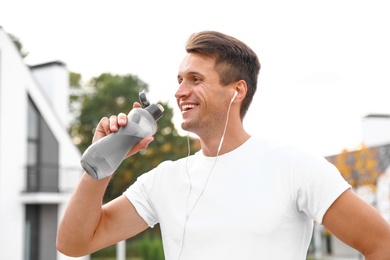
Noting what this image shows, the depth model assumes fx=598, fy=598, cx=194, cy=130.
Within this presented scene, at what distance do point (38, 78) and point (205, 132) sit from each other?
16.6 m

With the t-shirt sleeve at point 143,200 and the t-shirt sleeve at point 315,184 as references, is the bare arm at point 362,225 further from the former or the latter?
the t-shirt sleeve at point 143,200

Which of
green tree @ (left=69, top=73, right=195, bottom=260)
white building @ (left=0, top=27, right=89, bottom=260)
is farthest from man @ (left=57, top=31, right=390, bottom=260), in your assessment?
green tree @ (left=69, top=73, right=195, bottom=260)

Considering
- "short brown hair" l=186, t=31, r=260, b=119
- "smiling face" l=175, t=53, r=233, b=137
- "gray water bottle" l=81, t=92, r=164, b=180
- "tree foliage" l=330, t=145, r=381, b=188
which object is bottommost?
"tree foliage" l=330, t=145, r=381, b=188

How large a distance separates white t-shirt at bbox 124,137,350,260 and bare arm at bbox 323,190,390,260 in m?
0.03

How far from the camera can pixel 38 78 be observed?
1752cm

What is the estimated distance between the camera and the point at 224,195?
5.02 feet

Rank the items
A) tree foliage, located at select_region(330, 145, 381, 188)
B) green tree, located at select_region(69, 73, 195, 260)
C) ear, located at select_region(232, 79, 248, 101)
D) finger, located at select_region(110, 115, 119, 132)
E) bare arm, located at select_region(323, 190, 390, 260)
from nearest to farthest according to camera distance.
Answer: bare arm, located at select_region(323, 190, 390, 260)
finger, located at select_region(110, 115, 119, 132)
ear, located at select_region(232, 79, 248, 101)
tree foliage, located at select_region(330, 145, 381, 188)
green tree, located at select_region(69, 73, 195, 260)

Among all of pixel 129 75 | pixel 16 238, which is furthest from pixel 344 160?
pixel 129 75

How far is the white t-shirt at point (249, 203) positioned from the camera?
56.4 inches

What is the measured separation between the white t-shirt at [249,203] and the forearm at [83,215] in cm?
17

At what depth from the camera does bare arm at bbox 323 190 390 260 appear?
1381mm

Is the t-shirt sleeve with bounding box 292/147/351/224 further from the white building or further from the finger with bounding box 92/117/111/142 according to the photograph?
the white building

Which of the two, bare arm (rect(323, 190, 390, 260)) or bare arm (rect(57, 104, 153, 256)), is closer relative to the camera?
bare arm (rect(323, 190, 390, 260))

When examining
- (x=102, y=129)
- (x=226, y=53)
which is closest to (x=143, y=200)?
(x=102, y=129)
